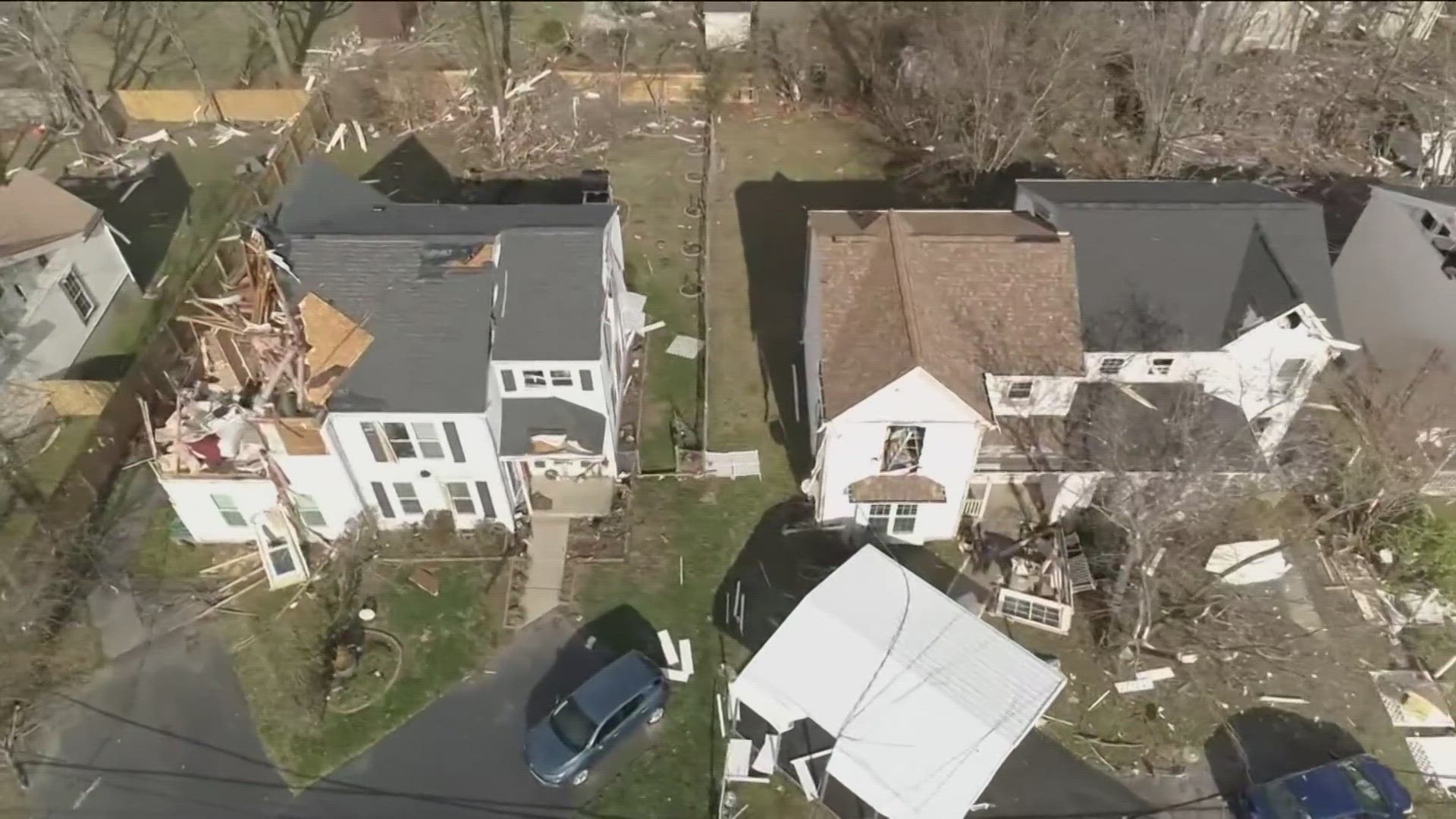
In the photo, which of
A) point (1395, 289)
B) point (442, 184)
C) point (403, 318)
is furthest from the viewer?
point (442, 184)

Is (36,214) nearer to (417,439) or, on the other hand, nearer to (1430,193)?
(417,439)

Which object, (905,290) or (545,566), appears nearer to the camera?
(905,290)

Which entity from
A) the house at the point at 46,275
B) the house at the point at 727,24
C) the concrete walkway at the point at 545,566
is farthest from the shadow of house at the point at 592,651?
the house at the point at 727,24

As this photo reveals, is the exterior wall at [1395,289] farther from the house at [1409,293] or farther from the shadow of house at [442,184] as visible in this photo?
the shadow of house at [442,184]

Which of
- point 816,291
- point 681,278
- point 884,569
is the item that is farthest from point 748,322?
point 884,569

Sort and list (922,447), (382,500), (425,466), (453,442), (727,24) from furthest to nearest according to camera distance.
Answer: (727,24) < (382,500) < (425,466) < (453,442) < (922,447)

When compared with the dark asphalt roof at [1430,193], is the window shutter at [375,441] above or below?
below

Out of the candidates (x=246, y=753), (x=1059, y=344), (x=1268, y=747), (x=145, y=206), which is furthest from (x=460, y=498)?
(x=145, y=206)
